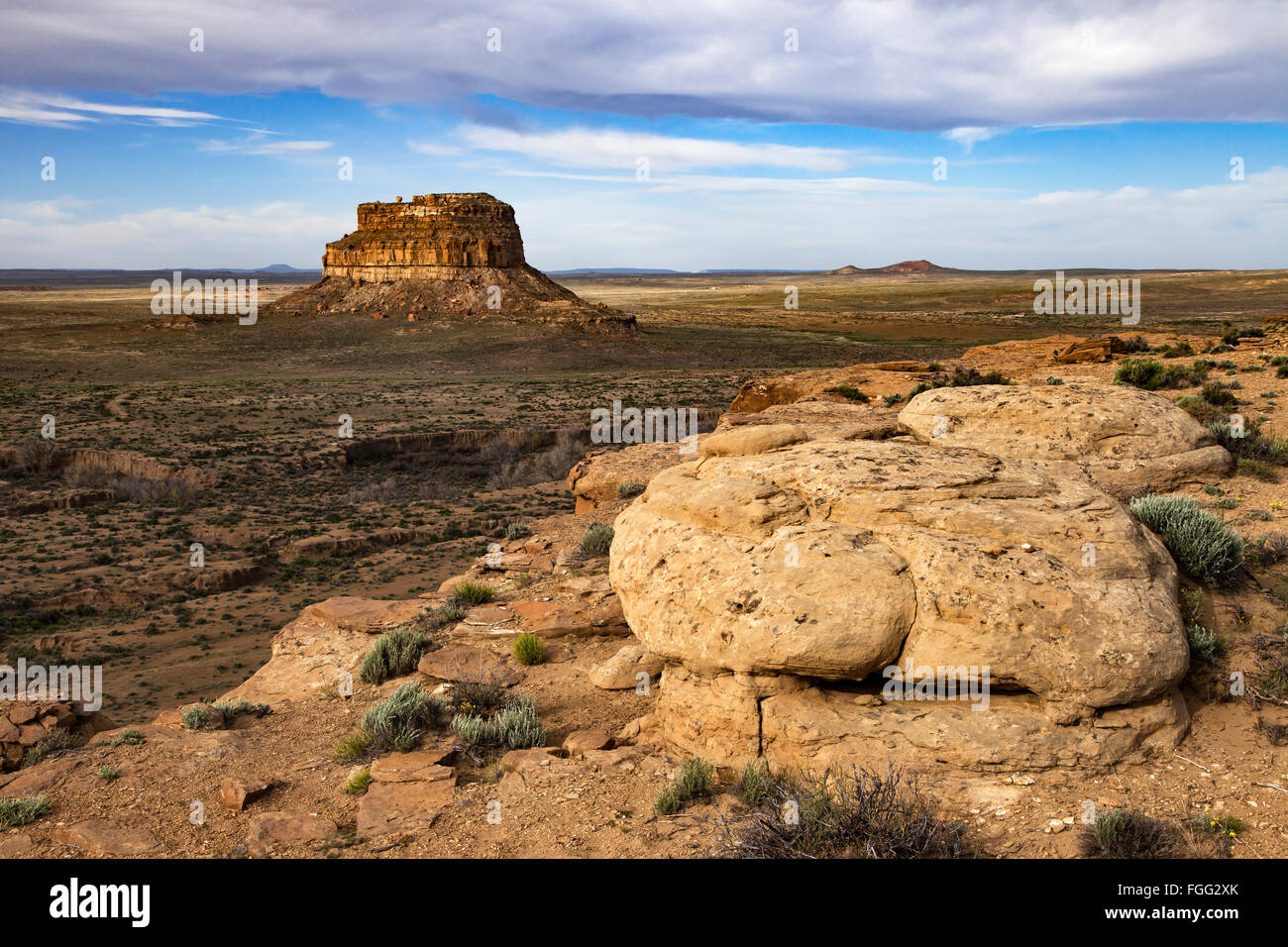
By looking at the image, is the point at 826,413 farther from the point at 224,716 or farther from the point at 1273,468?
the point at 224,716

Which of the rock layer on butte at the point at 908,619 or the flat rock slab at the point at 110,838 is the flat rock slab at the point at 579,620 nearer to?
the rock layer on butte at the point at 908,619

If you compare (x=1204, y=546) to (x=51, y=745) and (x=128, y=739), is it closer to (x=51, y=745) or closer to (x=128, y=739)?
(x=128, y=739)

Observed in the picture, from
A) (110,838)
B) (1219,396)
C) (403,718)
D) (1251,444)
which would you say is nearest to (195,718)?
(110,838)

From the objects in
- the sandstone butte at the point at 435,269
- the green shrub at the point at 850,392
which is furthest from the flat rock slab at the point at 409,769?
the sandstone butte at the point at 435,269

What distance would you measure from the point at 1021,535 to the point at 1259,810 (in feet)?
6.72

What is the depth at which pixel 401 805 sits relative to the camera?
Answer: 5348 millimetres

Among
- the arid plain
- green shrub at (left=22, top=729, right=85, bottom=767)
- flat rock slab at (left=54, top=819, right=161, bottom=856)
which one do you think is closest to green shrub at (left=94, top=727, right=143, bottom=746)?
the arid plain

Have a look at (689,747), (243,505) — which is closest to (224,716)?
(689,747)

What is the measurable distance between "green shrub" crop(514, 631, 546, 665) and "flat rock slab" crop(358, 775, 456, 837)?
2.16m

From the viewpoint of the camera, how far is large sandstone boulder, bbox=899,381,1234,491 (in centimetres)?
892

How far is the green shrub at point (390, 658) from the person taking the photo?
8031 millimetres

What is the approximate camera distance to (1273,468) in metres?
9.70

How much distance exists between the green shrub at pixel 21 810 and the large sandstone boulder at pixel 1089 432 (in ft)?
28.7

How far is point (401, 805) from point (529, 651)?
102 inches
